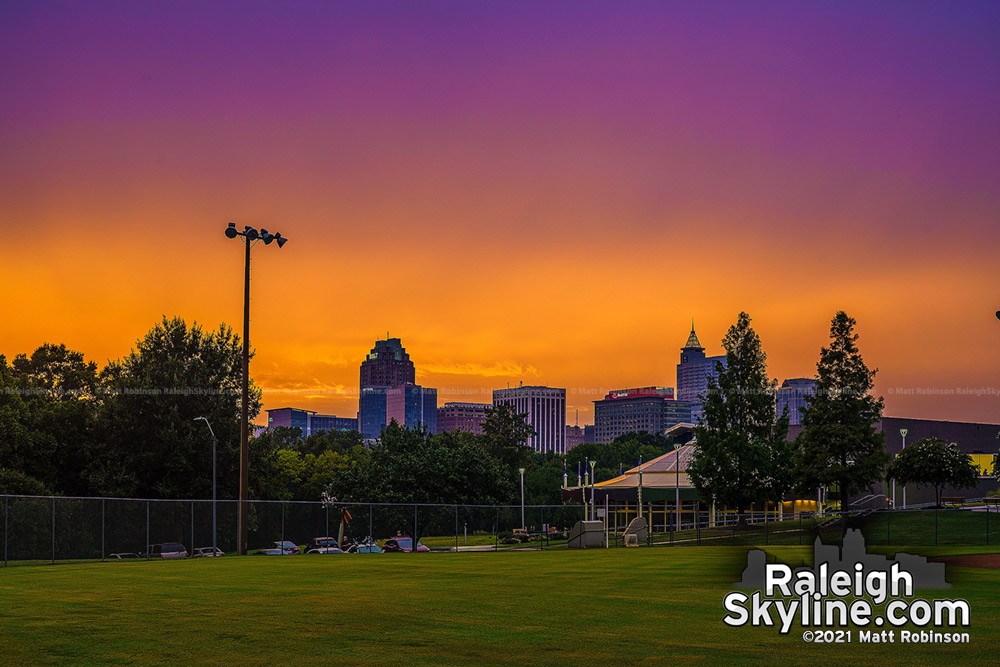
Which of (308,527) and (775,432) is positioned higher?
(775,432)

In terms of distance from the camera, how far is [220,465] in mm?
67875

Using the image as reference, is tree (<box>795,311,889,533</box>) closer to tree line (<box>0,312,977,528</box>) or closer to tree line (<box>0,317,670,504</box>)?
tree line (<box>0,312,977,528</box>)

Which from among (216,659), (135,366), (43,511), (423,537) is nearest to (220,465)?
(135,366)

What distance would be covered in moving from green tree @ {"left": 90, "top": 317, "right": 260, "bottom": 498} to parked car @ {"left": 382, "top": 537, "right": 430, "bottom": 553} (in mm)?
17833

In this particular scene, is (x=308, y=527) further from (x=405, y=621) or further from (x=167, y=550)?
(x=405, y=621)

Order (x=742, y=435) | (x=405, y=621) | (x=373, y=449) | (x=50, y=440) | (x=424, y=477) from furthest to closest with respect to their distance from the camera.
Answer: (x=373, y=449), (x=424, y=477), (x=742, y=435), (x=50, y=440), (x=405, y=621)

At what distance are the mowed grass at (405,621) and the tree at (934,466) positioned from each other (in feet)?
212

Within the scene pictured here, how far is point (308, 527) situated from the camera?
Answer: 5044 centimetres

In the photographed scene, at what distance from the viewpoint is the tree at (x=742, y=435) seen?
73562mm

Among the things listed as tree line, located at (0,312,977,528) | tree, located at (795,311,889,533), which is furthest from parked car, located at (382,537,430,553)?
tree, located at (795,311,889,533)

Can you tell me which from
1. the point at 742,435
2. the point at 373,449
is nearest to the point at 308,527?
the point at 373,449

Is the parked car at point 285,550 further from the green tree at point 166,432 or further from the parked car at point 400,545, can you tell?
the green tree at point 166,432

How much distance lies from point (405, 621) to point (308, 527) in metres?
35.3

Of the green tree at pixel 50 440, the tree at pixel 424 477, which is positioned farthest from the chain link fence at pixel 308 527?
the green tree at pixel 50 440
